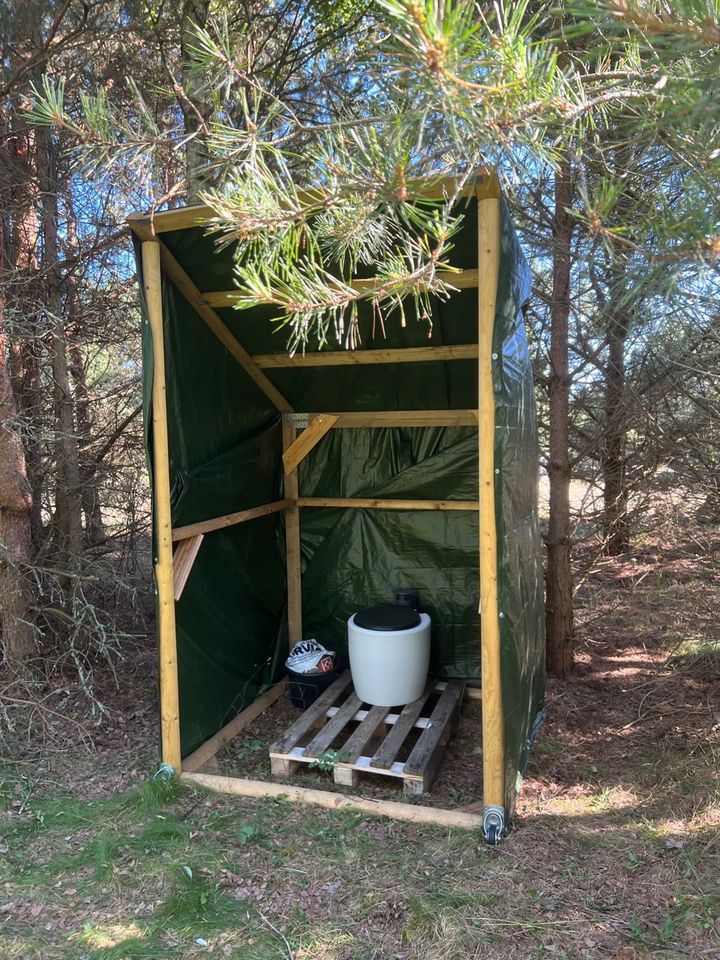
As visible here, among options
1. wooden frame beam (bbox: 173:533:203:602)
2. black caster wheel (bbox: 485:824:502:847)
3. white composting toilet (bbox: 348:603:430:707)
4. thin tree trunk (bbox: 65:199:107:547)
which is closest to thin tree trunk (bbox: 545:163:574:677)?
white composting toilet (bbox: 348:603:430:707)

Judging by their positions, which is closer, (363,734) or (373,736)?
(363,734)

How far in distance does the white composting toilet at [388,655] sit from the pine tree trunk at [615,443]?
1.41 meters

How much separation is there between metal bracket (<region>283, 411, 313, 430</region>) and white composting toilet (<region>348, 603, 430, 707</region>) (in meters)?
1.26

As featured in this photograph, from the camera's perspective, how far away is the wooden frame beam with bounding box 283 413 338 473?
3918 millimetres

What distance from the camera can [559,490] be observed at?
3.82 m

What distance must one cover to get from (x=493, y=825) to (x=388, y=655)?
1.04m

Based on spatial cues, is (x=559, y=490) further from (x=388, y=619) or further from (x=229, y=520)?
(x=229, y=520)

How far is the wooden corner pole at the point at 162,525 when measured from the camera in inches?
106

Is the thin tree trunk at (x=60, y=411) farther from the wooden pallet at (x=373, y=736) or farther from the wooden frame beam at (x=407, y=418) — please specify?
the wooden pallet at (x=373, y=736)

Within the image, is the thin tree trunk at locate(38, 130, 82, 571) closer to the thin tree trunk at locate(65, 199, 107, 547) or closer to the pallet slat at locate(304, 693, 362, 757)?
the thin tree trunk at locate(65, 199, 107, 547)

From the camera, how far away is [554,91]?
51.8 inches

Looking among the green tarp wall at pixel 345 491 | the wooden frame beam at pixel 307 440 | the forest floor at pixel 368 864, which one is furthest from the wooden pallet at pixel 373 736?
the wooden frame beam at pixel 307 440

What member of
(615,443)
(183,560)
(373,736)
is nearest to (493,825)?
(373,736)

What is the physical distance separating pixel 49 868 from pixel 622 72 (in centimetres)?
294
